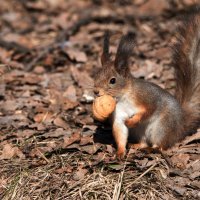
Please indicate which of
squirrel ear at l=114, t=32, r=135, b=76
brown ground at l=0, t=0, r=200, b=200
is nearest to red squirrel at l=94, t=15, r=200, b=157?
squirrel ear at l=114, t=32, r=135, b=76

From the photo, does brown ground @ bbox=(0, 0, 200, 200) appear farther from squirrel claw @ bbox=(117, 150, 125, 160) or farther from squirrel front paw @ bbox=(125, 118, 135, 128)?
squirrel front paw @ bbox=(125, 118, 135, 128)

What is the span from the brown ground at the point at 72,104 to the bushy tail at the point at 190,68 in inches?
6.4

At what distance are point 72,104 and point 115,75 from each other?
3.63 feet

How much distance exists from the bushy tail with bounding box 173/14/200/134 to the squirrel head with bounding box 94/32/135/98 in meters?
0.56

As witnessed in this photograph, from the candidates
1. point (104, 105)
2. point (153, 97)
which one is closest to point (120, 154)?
point (104, 105)

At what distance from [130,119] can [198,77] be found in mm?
782

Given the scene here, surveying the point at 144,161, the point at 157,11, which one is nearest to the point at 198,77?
the point at 144,161

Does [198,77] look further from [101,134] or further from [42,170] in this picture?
[42,170]

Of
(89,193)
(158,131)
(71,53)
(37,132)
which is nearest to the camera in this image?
(89,193)

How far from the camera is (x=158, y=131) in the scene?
4.14 m

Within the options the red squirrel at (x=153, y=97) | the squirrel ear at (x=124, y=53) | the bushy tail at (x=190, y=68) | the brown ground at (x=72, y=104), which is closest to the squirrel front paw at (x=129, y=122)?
the red squirrel at (x=153, y=97)

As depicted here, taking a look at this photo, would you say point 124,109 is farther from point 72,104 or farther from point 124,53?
point 72,104

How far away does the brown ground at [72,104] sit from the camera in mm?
3664

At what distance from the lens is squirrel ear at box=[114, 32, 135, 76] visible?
3.82 m
